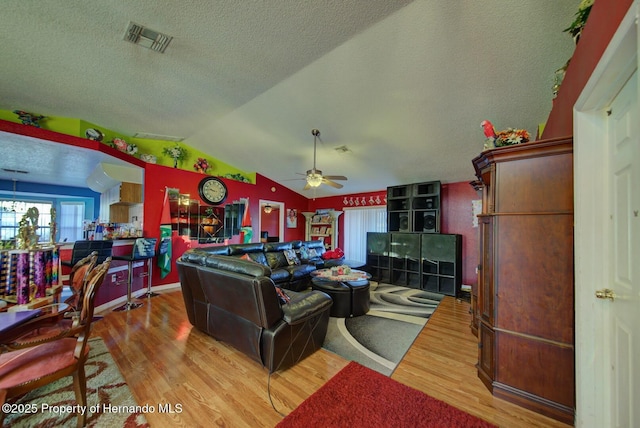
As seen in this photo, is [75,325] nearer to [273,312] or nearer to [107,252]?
[273,312]

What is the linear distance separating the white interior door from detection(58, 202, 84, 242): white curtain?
31.0 feet

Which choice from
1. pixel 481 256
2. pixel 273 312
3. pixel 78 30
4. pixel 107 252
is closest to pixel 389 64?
pixel 481 256

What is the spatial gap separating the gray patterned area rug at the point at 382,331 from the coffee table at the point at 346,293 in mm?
95

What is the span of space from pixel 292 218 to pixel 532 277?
6.17 metres

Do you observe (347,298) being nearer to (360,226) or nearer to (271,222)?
(360,226)

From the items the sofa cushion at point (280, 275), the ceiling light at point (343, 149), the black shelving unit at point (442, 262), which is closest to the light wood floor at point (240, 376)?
the sofa cushion at point (280, 275)

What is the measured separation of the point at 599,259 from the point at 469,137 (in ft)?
8.37

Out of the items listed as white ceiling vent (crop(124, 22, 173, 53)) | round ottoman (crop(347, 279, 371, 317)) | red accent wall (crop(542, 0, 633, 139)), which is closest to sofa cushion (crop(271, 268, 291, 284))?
round ottoman (crop(347, 279, 371, 317))

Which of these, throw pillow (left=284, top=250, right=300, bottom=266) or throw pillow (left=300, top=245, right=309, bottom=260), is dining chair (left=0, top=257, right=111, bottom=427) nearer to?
throw pillow (left=284, top=250, right=300, bottom=266)

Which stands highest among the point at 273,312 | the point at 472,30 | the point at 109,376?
the point at 472,30

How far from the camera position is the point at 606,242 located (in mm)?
1211

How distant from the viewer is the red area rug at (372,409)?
1.49 meters

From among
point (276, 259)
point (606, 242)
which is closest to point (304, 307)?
point (606, 242)

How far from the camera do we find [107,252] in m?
3.39
